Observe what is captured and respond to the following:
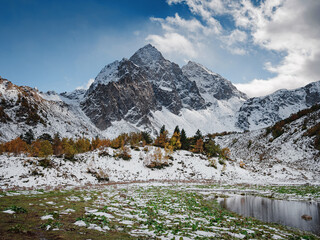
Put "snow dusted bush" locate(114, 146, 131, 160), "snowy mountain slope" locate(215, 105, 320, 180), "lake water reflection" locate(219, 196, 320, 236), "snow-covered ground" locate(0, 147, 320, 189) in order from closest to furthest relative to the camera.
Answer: "lake water reflection" locate(219, 196, 320, 236) < "snow-covered ground" locate(0, 147, 320, 189) < "snow dusted bush" locate(114, 146, 131, 160) < "snowy mountain slope" locate(215, 105, 320, 180)

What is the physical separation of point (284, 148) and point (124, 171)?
245 feet

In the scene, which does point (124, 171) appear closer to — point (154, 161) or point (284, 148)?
point (154, 161)

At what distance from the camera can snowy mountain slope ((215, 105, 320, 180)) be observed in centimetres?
7244

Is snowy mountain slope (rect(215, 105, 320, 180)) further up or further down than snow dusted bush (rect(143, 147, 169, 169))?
further up

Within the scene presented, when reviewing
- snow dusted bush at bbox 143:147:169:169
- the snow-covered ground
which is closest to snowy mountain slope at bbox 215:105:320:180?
the snow-covered ground

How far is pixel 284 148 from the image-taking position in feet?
287

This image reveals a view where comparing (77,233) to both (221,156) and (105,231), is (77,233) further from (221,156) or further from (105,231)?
(221,156)

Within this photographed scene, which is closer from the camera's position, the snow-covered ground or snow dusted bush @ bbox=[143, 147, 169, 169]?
the snow-covered ground

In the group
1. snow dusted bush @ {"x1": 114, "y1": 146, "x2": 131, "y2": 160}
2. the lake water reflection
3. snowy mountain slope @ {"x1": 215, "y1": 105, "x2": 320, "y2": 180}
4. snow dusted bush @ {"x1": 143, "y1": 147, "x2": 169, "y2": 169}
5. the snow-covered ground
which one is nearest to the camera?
the lake water reflection

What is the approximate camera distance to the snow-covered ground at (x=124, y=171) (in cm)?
3234

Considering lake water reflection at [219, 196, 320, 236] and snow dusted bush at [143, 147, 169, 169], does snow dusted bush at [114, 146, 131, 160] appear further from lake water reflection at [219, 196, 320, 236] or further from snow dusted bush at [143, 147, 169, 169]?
lake water reflection at [219, 196, 320, 236]

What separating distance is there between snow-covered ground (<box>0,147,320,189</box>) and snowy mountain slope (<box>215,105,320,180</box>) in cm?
335

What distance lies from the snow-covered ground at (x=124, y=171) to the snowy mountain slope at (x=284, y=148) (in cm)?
335

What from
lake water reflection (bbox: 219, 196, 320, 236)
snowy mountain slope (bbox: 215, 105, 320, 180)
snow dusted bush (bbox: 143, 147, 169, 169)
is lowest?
lake water reflection (bbox: 219, 196, 320, 236)
